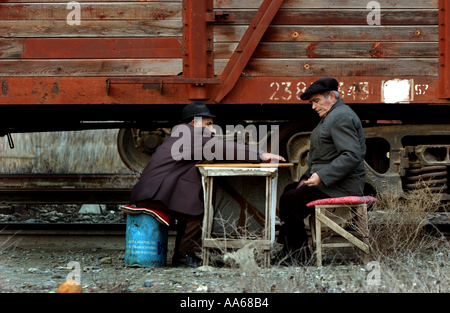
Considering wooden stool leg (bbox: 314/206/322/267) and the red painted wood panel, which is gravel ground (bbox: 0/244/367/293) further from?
the red painted wood panel

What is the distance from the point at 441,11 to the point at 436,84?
2.47 feet

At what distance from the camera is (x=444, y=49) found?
4672 mm

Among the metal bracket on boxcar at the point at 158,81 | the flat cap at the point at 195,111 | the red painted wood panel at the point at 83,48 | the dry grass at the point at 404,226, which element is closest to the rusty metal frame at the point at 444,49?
the dry grass at the point at 404,226

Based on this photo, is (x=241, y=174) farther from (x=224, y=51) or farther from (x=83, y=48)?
(x=83, y=48)

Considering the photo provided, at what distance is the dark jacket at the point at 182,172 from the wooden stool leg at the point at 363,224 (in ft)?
3.19

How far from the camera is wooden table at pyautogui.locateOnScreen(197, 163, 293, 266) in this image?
12.7ft

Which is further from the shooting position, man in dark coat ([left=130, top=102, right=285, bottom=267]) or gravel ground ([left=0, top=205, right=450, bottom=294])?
man in dark coat ([left=130, top=102, right=285, bottom=267])

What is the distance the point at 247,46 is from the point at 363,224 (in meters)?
2.05

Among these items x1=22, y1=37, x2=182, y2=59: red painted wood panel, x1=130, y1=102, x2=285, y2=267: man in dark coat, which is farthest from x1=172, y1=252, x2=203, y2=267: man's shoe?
x1=22, y1=37, x2=182, y2=59: red painted wood panel

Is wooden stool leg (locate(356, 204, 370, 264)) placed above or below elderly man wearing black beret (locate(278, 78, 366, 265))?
below

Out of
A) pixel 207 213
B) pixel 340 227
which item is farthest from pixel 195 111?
pixel 340 227

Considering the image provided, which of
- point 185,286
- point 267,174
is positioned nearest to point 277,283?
point 185,286

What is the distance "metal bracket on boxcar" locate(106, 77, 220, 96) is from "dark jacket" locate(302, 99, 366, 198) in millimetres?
1209

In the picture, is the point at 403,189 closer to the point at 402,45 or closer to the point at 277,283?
the point at 402,45
